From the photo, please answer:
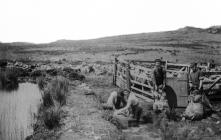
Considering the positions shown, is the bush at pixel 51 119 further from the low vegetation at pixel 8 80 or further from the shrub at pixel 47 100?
the low vegetation at pixel 8 80

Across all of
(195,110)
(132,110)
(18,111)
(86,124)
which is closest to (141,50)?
(18,111)

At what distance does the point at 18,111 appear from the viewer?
10602 millimetres

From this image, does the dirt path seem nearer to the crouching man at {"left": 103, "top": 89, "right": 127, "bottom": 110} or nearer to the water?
the crouching man at {"left": 103, "top": 89, "right": 127, "bottom": 110}

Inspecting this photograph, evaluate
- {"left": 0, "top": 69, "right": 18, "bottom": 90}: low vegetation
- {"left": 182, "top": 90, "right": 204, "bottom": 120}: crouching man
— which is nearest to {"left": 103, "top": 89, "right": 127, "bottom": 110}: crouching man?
{"left": 182, "top": 90, "right": 204, "bottom": 120}: crouching man

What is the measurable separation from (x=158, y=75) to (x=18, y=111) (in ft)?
18.8

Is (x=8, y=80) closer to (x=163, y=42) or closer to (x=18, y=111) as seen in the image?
(x=18, y=111)

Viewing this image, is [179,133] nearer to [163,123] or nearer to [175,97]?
[163,123]

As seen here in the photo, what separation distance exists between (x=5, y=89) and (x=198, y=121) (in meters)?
10.7

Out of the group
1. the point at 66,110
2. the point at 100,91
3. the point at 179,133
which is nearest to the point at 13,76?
the point at 100,91

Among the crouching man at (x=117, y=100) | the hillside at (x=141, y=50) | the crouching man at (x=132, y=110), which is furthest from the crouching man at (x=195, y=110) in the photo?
the hillside at (x=141, y=50)

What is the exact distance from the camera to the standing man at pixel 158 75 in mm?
8750

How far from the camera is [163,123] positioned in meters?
7.62

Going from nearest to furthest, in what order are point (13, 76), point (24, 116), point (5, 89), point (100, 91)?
point (24, 116) → point (100, 91) → point (5, 89) → point (13, 76)

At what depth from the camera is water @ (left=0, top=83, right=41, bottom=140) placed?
8414 millimetres
